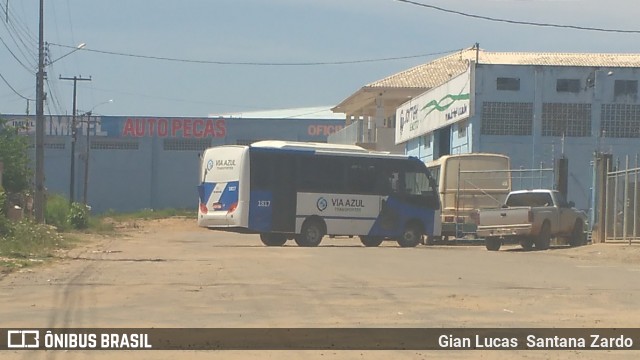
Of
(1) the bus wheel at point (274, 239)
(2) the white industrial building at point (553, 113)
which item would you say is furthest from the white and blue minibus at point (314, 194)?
(2) the white industrial building at point (553, 113)

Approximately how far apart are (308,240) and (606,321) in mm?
20728

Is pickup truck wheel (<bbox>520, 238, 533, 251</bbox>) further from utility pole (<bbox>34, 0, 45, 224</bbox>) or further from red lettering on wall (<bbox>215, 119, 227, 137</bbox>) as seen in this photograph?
red lettering on wall (<bbox>215, 119, 227, 137</bbox>)

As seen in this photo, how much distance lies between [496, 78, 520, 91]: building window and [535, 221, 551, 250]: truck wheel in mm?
13998

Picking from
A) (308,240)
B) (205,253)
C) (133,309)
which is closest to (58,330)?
(133,309)

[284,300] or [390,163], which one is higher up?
[390,163]

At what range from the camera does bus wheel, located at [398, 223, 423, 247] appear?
33.2 metres

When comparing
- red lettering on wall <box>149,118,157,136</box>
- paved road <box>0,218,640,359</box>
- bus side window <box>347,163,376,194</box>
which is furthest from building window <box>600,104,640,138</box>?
red lettering on wall <box>149,118,157,136</box>

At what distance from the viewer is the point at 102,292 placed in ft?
47.4

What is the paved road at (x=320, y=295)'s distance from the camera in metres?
11.3

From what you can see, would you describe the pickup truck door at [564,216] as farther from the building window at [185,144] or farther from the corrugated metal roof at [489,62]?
the building window at [185,144]

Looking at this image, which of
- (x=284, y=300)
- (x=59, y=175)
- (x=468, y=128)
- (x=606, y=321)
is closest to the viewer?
Result: (x=606, y=321)

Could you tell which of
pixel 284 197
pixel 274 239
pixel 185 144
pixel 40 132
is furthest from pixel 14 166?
pixel 185 144

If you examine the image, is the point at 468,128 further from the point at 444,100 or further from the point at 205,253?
the point at 205,253

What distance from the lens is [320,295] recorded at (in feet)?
46.4
